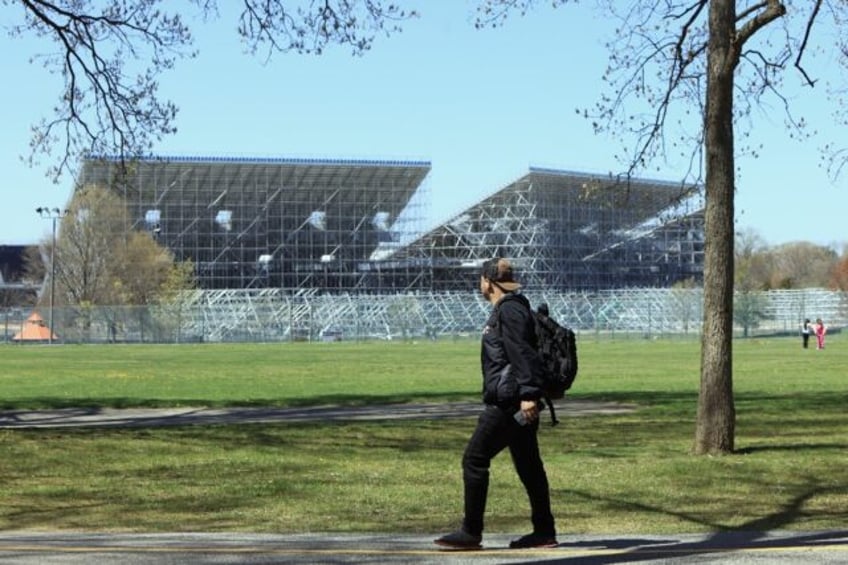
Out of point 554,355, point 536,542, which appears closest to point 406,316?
point 536,542

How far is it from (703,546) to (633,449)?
7.25 metres

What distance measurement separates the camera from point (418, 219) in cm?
13725

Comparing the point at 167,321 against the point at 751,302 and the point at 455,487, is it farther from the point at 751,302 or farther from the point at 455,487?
the point at 455,487

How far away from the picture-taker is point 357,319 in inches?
3986

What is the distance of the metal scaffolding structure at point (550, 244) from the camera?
12938cm

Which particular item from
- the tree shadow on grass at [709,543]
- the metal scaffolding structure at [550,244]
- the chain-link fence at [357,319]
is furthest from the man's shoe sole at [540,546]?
the metal scaffolding structure at [550,244]

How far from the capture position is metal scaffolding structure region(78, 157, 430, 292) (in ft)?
418

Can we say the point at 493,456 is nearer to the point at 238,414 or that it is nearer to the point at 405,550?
the point at 405,550

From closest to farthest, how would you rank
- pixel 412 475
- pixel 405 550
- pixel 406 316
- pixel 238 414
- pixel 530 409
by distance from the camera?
1. pixel 530 409
2. pixel 405 550
3. pixel 412 475
4. pixel 238 414
5. pixel 406 316

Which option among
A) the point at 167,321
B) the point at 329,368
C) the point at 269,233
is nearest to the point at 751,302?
the point at 167,321

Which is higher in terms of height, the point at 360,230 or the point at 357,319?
the point at 360,230

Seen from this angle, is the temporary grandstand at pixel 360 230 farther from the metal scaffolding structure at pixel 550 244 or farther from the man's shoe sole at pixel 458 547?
the man's shoe sole at pixel 458 547

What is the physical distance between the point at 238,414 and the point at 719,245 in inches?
434

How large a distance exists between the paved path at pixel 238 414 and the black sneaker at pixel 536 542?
11.7m
